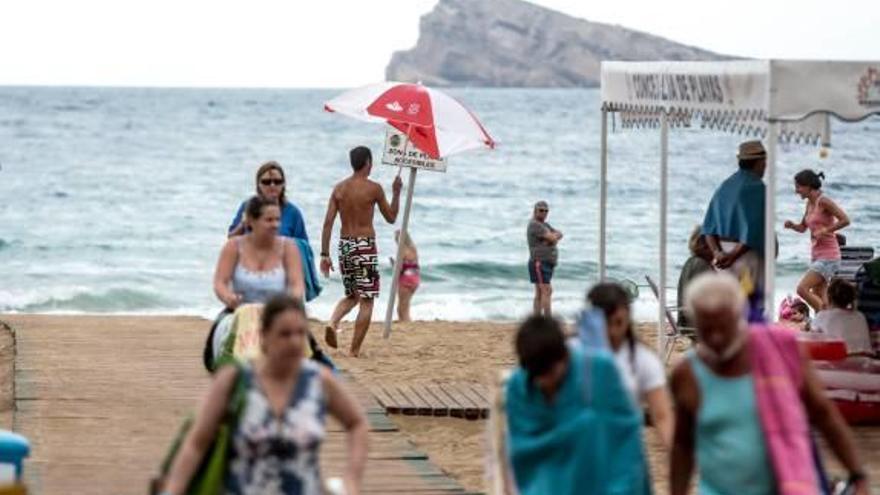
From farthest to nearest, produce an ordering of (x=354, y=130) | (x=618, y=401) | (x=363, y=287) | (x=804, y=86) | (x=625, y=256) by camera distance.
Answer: (x=354, y=130)
(x=625, y=256)
(x=363, y=287)
(x=804, y=86)
(x=618, y=401)

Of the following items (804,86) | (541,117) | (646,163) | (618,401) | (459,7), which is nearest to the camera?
(618,401)

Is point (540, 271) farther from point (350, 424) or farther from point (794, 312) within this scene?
point (350, 424)

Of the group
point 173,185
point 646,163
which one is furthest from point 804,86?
point 646,163

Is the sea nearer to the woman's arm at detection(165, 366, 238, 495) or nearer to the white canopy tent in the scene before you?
the white canopy tent

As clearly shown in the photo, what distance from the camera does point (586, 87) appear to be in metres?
151

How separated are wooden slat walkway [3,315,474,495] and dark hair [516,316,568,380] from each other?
359 cm

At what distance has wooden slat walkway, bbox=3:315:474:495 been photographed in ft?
32.4

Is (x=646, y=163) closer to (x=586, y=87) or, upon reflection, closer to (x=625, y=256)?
(x=625, y=256)

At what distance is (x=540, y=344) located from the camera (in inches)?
235

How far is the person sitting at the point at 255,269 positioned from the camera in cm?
951

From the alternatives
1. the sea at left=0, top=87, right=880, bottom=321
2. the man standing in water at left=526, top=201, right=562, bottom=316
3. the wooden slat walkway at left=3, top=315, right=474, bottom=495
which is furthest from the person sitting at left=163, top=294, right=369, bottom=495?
the man standing in water at left=526, top=201, right=562, bottom=316

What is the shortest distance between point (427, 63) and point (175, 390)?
139 meters

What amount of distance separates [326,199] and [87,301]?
73.8 ft

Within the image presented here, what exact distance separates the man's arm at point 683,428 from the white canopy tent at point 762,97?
4019mm
